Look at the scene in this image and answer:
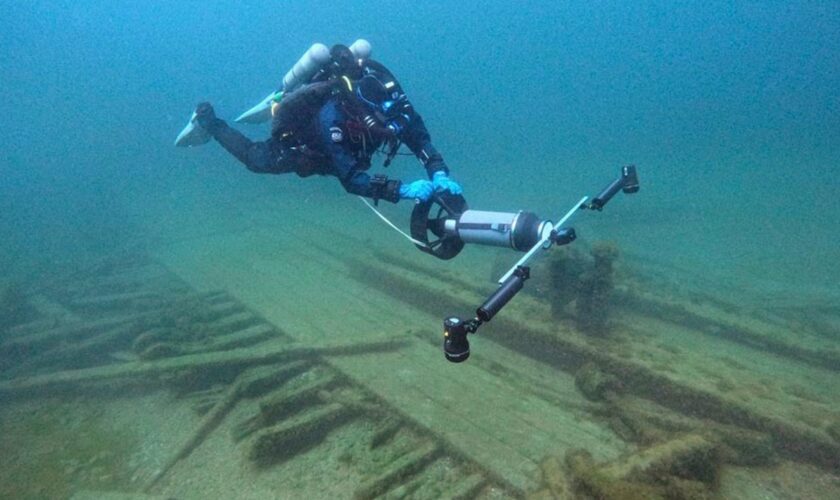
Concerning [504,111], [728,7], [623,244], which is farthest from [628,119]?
[623,244]

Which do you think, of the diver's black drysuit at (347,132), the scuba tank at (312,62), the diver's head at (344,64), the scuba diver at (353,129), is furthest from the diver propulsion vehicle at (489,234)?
the scuba tank at (312,62)

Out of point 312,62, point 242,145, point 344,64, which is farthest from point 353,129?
point 242,145

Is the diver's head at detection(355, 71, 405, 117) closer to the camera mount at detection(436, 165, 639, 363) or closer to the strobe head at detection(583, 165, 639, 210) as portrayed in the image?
the camera mount at detection(436, 165, 639, 363)

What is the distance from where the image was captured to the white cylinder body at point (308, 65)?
5551mm

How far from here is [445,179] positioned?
5141mm

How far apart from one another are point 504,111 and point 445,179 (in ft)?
535

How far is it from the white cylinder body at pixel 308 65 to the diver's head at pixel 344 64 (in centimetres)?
11

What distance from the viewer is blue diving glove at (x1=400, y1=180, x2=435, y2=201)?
473cm

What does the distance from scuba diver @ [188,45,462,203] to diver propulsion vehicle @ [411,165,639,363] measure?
0.27 m

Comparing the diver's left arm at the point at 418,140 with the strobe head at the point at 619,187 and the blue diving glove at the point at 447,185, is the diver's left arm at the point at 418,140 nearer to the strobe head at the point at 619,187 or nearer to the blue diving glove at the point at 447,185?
the blue diving glove at the point at 447,185

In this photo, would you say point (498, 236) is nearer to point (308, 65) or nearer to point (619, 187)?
point (619, 187)

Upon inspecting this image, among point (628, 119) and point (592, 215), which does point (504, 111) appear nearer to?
point (628, 119)

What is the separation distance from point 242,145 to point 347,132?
3.32m

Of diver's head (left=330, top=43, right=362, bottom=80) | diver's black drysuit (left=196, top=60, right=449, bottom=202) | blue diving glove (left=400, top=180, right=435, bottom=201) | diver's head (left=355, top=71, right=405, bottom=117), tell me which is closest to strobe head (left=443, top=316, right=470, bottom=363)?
blue diving glove (left=400, top=180, right=435, bottom=201)
